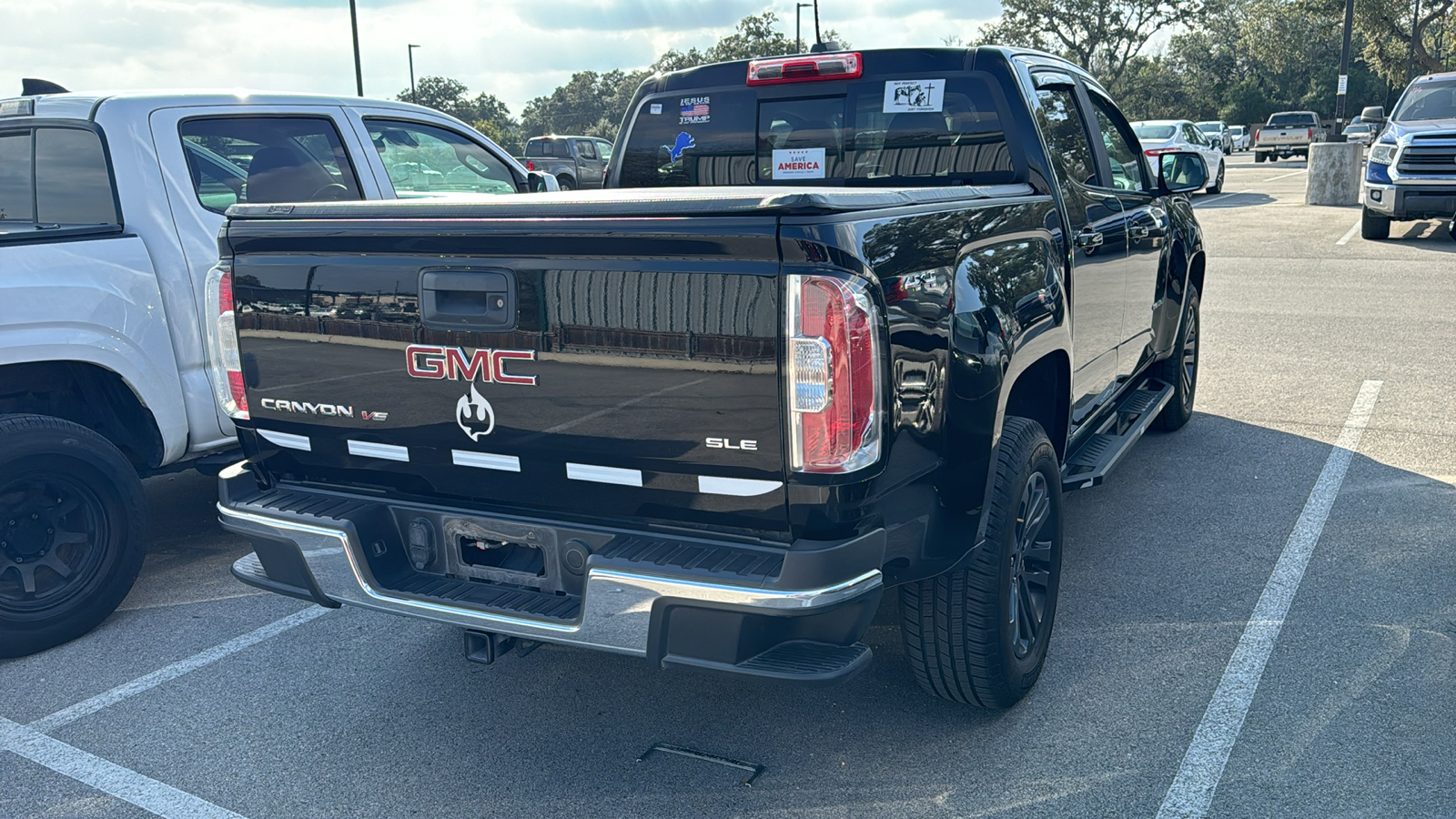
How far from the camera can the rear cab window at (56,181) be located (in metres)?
4.60

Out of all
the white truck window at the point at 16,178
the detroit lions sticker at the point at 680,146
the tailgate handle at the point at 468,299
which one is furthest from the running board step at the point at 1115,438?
the white truck window at the point at 16,178

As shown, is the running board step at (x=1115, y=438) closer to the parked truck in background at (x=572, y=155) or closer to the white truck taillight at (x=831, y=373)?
the white truck taillight at (x=831, y=373)

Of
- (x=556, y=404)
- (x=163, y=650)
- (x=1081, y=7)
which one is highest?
(x=1081, y=7)

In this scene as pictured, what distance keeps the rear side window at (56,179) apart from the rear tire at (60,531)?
3.18 ft

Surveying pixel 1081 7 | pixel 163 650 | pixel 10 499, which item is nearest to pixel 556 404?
pixel 163 650

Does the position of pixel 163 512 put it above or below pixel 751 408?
below

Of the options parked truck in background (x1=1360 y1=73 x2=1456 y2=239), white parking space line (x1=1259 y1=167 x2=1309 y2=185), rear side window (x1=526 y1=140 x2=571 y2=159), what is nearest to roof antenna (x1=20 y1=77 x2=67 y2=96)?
parked truck in background (x1=1360 y1=73 x2=1456 y2=239)

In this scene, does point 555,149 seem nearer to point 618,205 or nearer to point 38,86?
point 38,86

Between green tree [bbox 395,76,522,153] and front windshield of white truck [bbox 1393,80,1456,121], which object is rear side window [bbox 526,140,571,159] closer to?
front windshield of white truck [bbox 1393,80,1456,121]

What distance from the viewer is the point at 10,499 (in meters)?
4.11

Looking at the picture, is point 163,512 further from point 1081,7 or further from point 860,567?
point 1081,7

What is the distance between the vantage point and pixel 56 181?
4.78 meters

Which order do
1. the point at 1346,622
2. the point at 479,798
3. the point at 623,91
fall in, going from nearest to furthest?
the point at 479,798, the point at 1346,622, the point at 623,91

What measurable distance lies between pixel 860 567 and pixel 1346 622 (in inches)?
88.9
